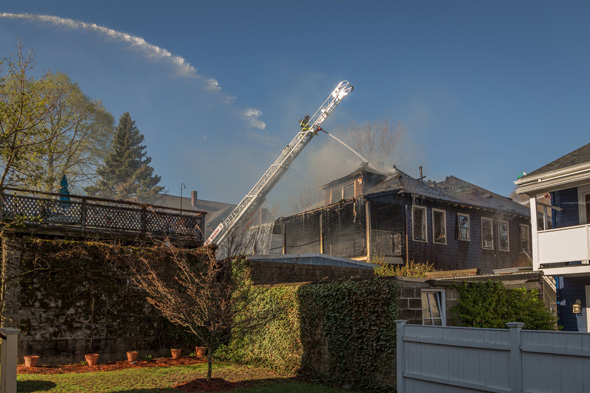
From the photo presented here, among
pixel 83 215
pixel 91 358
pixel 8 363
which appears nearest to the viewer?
pixel 8 363

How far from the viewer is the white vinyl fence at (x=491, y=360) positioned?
19.8 feet

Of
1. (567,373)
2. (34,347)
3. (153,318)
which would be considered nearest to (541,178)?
(567,373)

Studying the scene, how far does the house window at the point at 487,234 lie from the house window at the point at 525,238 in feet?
9.27

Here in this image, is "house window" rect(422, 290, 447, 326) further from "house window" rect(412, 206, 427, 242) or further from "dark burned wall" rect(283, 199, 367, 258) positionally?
"house window" rect(412, 206, 427, 242)

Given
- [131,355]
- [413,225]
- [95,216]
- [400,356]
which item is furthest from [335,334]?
[413,225]

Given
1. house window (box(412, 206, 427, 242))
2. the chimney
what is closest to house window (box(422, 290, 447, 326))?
house window (box(412, 206, 427, 242))

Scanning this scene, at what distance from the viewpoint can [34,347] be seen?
1255 centimetres

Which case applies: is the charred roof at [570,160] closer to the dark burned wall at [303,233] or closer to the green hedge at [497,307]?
the green hedge at [497,307]

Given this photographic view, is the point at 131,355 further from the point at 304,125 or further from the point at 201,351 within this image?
the point at 304,125

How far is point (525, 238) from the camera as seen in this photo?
3033 centimetres

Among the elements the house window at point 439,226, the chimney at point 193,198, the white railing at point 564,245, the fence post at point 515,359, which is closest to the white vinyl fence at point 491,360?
the fence post at point 515,359

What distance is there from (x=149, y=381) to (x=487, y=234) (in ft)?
75.0

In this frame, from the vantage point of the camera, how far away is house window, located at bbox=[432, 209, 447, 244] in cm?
2641

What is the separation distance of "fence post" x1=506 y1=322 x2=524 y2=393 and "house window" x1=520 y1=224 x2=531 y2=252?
83.8 ft
